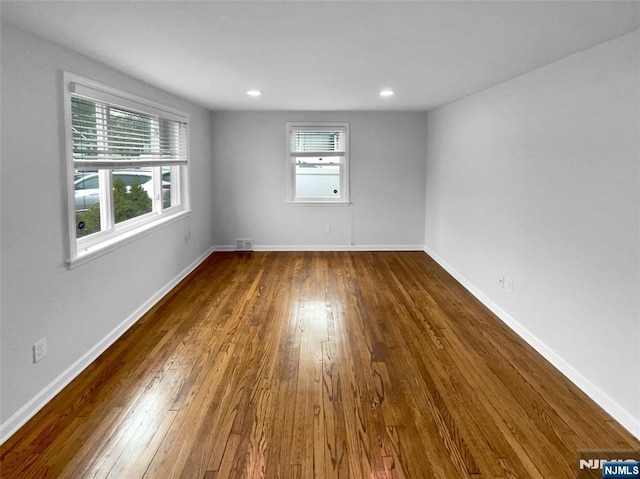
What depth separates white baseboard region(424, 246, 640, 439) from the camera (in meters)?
2.59

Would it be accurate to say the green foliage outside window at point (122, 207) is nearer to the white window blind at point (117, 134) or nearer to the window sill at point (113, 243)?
the window sill at point (113, 243)

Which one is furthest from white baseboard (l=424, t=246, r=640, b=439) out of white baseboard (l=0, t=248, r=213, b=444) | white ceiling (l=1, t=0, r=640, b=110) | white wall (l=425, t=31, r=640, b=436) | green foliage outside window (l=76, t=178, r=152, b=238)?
green foliage outside window (l=76, t=178, r=152, b=238)

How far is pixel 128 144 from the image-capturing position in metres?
4.26

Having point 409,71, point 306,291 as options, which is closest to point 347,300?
point 306,291

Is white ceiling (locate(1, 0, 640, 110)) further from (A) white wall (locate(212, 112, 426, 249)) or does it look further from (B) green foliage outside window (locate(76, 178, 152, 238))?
(A) white wall (locate(212, 112, 426, 249))

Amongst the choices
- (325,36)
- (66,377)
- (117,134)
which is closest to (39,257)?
(66,377)

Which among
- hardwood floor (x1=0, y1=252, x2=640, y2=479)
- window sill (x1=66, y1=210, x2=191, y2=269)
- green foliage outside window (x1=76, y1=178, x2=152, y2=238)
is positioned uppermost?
green foliage outside window (x1=76, y1=178, x2=152, y2=238)

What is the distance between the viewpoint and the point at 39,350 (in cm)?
278

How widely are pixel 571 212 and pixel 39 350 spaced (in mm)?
3471

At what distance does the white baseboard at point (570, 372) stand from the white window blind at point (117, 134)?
11.8 ft

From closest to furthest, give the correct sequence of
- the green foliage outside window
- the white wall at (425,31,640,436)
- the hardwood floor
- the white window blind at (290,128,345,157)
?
the hardwood floor → the white wall at (425,31,640,436) → the green foliage outside window → the white window blind at (290,128,345,157)

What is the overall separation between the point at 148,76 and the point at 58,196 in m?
1.59

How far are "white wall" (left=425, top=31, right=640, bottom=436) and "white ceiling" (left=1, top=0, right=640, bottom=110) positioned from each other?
27 centimetres

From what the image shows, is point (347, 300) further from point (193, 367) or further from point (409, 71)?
point (409, 71)
